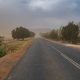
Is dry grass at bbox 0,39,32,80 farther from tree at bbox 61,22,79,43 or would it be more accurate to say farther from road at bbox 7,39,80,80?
tree at bbox 61,22,79,43

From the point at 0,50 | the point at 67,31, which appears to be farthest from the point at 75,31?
the point at 0,50

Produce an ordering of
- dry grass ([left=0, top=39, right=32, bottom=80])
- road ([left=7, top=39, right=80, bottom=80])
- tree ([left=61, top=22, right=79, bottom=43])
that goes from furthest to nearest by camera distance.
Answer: tree ([left=61, top=22, right=79, bottom=43])
dry grass ([left=0, top=39, right=32, bottom=80])
road ([left=7, top=39, right=80, bottom=80])

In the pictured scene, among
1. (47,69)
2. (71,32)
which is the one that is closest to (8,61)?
(47,69)

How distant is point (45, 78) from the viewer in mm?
11867

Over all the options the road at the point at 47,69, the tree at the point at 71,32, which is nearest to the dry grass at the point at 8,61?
the road at the point at 47,69

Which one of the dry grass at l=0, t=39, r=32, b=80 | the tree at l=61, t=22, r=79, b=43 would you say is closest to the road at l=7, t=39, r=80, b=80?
the dry grass at l=0, t=39, r=32, b=80

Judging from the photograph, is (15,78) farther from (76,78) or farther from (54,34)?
(54,34)

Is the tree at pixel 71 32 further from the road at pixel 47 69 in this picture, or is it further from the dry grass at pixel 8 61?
the road at pixel 47 69

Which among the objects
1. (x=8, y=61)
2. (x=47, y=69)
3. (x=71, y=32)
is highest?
(x=71, y=32)

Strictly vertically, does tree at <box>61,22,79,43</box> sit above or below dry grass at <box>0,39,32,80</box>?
above

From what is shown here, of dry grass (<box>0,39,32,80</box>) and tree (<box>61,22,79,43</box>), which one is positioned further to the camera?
tree (<box>61,22,79,43</box>)

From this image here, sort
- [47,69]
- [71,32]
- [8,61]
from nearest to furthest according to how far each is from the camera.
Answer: [47,69] → [8,61] → [71,32]

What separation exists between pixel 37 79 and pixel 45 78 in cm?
44

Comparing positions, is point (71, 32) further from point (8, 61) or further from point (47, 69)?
point (47, 69)
